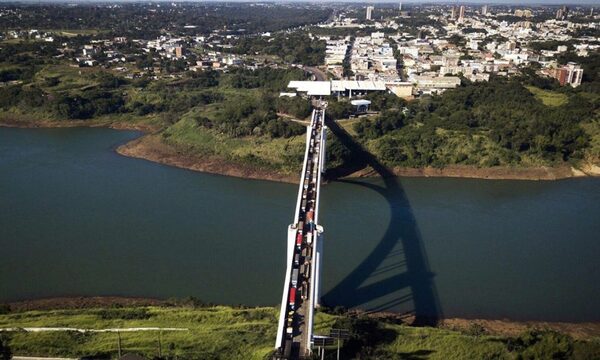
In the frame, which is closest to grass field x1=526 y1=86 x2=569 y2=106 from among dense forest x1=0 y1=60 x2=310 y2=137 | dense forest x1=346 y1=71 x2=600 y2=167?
dense forest x1=346 y1=71 x2=600 y2=167

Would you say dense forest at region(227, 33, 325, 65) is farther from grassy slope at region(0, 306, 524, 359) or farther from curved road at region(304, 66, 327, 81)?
grassy slope at region(0, 306, 524, 359)

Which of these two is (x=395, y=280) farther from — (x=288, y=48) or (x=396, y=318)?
(x=288, y=48)

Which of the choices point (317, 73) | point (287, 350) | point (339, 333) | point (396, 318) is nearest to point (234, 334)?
point (287, 350)

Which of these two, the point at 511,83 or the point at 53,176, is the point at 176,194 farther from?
the point at 511,83

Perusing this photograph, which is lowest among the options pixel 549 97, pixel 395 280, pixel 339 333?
pixel 395 280

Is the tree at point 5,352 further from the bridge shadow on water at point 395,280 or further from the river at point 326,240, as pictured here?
the bridge shadow on water at point 395,280

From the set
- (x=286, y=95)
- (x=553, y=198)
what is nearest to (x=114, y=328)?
(x=553, y=198)
